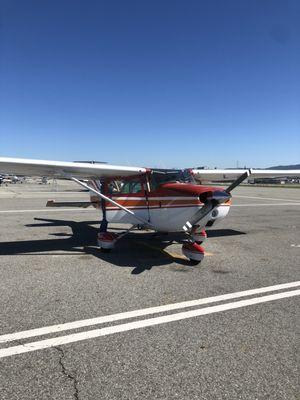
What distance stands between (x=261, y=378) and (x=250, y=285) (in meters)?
3.11

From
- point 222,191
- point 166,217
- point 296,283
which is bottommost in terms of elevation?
point 296,283

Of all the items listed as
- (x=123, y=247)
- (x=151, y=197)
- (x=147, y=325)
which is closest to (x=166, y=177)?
(x=151, y=197)

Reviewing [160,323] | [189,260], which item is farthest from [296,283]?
[160,323]

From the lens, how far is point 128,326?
475cm

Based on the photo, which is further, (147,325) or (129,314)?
(129,314)

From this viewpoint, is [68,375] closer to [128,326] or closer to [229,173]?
[128,326]

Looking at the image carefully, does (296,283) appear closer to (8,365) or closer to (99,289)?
(99,289)

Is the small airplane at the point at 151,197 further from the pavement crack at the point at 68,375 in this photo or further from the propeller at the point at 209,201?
the pavement crack at the point at 68,375

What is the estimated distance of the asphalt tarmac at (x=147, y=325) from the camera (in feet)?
11.4

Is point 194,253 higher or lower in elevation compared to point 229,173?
lower

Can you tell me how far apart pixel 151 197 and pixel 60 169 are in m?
2.32

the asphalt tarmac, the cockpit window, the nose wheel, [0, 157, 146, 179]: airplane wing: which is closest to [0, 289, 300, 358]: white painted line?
the asphalt tarmac

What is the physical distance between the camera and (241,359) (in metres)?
3.94

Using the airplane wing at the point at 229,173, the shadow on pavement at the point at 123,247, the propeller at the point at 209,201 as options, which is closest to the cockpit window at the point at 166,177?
the propeller at the point at 209,201
